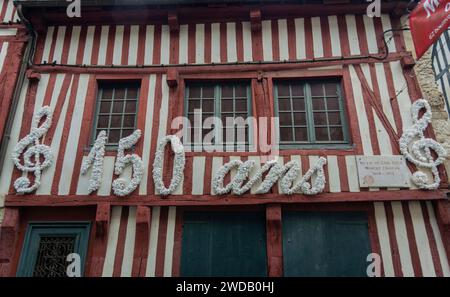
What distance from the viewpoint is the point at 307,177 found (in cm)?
501

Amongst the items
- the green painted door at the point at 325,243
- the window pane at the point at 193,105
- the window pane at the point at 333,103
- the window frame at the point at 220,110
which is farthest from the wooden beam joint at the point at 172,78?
the green painted door at the point at 325,243

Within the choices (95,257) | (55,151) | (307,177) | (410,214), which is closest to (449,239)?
(410,214)

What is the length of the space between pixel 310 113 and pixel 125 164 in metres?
2.83

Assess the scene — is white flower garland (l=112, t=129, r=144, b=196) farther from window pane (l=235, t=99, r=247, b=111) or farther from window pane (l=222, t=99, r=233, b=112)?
window pane (l=235, t=99, r=247, b=111)

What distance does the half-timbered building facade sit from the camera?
16.1 feet

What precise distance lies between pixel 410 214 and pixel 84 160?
14.9ft

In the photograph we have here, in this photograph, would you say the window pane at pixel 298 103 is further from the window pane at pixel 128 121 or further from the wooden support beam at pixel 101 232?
the wooden support beam at pixel 101 232

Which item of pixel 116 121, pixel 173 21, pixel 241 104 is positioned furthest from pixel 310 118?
pixel 116 121

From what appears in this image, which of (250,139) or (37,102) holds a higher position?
(37,102)

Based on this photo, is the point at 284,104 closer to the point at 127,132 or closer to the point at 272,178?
the point at 272,178

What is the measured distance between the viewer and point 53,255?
5004 mm

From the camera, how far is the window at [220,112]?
18.1 feet
